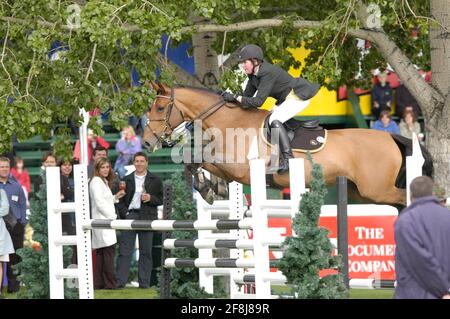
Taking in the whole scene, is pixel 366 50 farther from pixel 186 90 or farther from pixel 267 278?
pixel 267 278

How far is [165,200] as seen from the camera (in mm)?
12461

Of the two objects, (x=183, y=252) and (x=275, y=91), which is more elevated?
(x=275, y=91)

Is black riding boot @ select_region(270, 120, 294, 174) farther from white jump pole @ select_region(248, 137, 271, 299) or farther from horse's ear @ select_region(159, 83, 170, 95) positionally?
white jump pole @ select_region(248, 137, 271, 299)

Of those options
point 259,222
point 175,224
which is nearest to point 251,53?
point 175,224

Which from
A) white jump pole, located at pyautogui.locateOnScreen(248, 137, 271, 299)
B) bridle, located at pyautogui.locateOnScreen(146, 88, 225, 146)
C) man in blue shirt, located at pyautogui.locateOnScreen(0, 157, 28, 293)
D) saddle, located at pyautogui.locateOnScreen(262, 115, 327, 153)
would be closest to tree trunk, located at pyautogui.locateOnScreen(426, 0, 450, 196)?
saddle, located at pyautogui.locateOnScreen(262, 115, 327, 153)

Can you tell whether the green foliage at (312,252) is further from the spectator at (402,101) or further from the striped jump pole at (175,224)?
the spectator at (402,101)

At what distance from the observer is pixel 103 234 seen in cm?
1564

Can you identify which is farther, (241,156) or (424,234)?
(241,156)

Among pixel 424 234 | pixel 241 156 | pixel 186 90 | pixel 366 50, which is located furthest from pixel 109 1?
pixel 424 234

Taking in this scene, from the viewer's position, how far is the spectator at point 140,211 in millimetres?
15805

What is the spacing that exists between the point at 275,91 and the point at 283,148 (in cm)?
67

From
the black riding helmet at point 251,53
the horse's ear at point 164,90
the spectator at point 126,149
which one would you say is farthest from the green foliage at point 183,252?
the spectator at point 126,149

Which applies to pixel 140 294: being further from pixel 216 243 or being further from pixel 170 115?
pixel 216 243
